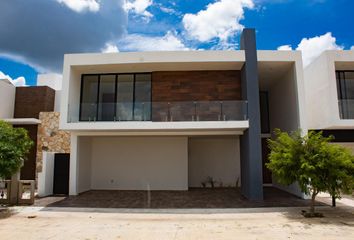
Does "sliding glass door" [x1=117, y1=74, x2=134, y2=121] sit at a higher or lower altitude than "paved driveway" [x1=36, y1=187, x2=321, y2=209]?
higher

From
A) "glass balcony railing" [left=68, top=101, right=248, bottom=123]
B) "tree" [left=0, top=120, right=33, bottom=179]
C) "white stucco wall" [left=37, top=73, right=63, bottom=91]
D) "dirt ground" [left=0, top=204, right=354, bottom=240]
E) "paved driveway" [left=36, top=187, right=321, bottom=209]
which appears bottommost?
"dirt ground" [left=0, top=204, right=354, bottom=240]

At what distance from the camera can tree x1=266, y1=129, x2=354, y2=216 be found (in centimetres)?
809

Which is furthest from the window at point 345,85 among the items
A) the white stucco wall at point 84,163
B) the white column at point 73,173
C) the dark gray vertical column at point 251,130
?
the white column at point 73,173

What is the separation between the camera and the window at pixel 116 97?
11883mm

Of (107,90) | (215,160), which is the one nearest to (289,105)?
(215,160)

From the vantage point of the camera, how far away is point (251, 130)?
1099 cm

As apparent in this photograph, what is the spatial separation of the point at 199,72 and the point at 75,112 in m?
6.48

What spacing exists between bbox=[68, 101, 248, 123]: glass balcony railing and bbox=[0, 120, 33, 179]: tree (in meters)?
2.30

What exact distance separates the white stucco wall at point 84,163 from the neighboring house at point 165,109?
5 centimetres

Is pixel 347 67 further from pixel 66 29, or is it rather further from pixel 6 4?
pixel 6 4

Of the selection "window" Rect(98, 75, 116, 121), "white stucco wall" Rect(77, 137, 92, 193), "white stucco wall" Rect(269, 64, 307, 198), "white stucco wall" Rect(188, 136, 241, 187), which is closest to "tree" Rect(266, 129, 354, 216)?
"white stucco wall" Rect(269, 64, 307, 198)

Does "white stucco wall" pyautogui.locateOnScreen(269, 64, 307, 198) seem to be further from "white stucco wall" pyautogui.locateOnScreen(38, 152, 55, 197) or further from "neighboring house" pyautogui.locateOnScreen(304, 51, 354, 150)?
"white stucco wall" pyautogui.locateOnScreen(38, 152, 55, 197)

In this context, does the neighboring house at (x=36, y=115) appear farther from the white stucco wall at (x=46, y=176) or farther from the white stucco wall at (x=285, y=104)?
the white stucco wall at (x=285, y=104)

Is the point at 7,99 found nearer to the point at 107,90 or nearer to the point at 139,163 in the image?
the point at 107,90
